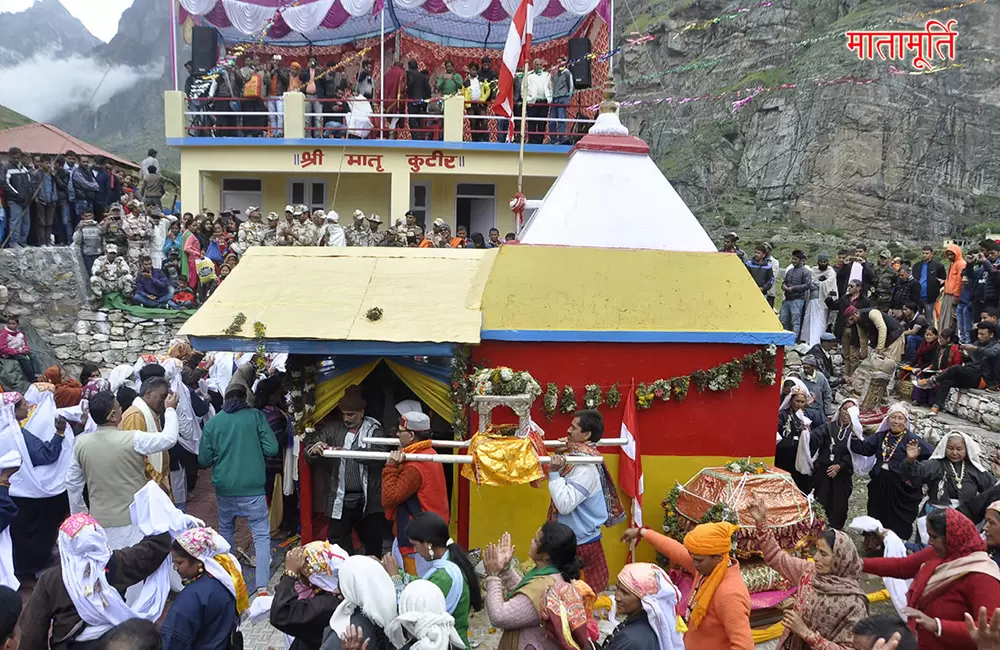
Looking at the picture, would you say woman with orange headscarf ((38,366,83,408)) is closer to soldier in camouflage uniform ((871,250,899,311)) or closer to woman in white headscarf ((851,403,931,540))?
woman in white headscarf ((851,403,931,540))

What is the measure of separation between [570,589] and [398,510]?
247 centimetres

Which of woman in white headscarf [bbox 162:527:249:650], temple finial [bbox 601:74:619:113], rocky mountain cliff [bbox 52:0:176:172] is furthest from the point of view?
rocky mountain cliff [bbox 52:0:176:172]

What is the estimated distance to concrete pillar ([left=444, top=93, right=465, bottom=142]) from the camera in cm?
1742

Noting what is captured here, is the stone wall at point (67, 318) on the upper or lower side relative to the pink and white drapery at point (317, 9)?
lower

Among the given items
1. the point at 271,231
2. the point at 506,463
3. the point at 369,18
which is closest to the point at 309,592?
the point at 506,463

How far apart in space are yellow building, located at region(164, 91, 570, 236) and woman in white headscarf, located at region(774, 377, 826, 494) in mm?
10336

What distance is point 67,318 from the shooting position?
15.0 m

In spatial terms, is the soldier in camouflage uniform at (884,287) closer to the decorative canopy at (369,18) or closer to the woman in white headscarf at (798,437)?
the woman in white headscarf at (798,437)

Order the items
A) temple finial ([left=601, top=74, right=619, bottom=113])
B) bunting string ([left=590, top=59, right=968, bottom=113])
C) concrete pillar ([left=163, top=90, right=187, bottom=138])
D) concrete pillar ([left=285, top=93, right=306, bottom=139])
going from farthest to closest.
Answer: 1. bunting string ([left=590, top=59, right=968, bottom=113])
2. concrete pillar ([left=163, top=90, right=187, bottom=138])
3. concrete pillar ([left=285, top=93, right=306, bottom=139])
4. temple finial ([left=601, top=74, right=619, bottom=113])

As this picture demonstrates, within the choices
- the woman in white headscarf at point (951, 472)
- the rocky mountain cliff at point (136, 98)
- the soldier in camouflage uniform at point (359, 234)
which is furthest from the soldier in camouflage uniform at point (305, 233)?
the rocky mountain cliff at point (136, 98)

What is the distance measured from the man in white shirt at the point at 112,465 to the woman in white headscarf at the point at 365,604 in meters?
2.98

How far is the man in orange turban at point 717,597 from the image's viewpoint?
166 inches

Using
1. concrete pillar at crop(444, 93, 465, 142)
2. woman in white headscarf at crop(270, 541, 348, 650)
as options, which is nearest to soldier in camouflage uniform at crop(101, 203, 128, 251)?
concrete pillar at crop(444, 93, 465, 142)

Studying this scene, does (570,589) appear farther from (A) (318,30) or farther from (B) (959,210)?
(B) (959,210)
